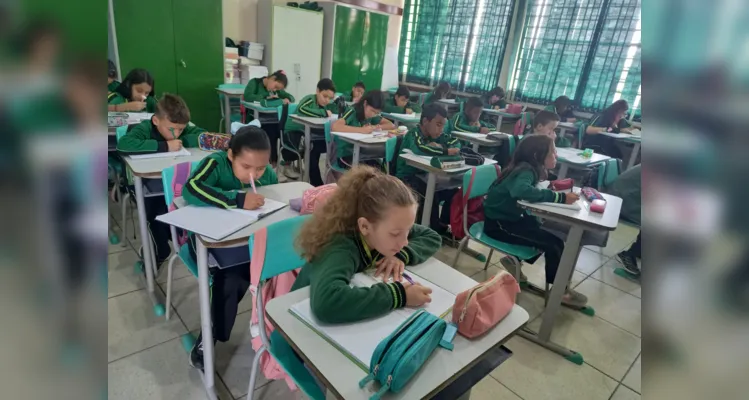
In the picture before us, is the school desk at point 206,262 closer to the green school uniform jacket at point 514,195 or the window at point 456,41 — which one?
the green school uniform jacket at point 514,195

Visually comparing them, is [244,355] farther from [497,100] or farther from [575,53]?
[575,53]

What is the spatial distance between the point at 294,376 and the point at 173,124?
1.67 m

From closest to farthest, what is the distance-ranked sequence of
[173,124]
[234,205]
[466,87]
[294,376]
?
[294,376] < [234,205] < [173,124] < [466,87]

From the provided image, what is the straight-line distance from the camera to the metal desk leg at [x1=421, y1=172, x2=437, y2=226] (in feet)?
8.86

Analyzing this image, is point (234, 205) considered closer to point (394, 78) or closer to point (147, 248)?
point (147, 248)

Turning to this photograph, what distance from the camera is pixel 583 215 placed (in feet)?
6.19

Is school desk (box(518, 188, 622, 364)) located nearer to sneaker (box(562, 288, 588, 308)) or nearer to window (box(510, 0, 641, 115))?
sneaker (box(562, 288, 588, 308))

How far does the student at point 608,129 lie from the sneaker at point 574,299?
298cm

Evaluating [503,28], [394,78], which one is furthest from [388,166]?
[394,78]

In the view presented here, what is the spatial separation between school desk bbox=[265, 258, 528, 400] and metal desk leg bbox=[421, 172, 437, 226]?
169 centimetres

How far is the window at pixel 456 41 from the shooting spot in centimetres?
673

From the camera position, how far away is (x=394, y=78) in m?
8.10

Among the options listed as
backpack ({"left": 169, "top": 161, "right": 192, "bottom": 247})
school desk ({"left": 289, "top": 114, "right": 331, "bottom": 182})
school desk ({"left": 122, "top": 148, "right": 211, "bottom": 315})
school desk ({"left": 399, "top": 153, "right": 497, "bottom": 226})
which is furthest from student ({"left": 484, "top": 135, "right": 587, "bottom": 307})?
school desk ({"left": 289, "top": 114, "right": 331, "bottom": 182})

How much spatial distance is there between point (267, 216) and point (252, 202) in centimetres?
A: 8
